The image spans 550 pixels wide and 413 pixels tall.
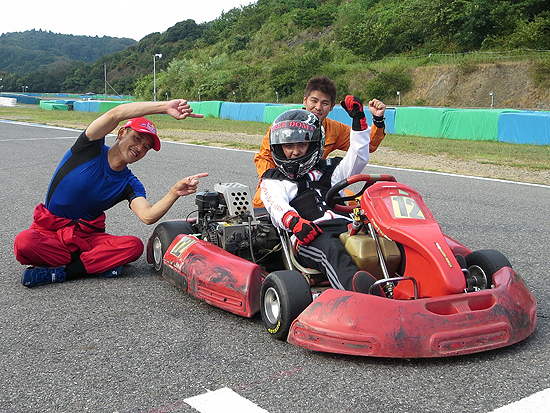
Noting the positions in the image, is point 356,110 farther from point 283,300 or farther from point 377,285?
point 283,300

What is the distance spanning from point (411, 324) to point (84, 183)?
101 inches

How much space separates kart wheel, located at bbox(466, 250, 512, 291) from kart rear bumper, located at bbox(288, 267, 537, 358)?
13.1 inches

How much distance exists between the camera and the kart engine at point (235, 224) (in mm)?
4270

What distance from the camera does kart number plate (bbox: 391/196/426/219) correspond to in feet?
11.7

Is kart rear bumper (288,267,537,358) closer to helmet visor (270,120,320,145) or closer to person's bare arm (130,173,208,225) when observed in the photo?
helmet visor (270,120,320,145)

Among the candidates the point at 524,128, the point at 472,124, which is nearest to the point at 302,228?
the point at 524,128

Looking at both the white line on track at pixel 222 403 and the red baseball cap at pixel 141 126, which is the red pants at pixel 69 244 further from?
the white line on track at pixel 222 403

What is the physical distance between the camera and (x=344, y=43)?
49.5m

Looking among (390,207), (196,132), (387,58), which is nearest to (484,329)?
(390,207)

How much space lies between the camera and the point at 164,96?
6147 centimetres

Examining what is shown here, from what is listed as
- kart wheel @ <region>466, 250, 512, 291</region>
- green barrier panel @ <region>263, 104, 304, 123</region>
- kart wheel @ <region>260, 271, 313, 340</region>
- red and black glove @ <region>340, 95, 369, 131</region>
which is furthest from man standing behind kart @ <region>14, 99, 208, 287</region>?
green barrier panel @ <region>263, 104, 304, 123</region>

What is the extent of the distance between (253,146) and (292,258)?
1001 cm

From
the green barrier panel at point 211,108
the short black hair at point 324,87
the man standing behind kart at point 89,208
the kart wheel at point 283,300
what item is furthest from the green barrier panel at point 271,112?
the kart wheel at point 283,300

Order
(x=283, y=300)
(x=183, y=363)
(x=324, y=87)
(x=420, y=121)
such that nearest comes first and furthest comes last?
(x=183, y=363) < (x=283, y=300) < (x=324, y=87) < (x=420, y=121)
